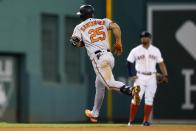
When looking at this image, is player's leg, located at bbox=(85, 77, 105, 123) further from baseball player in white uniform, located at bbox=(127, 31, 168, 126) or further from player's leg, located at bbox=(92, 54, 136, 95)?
baseball player in white uniform, located at bbox=(127, 31, 168, 126)

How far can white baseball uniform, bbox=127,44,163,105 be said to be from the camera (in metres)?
14.5

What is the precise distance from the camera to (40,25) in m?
25.8

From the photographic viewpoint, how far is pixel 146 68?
1460 centimetres

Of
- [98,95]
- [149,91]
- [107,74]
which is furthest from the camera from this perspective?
[149,91]

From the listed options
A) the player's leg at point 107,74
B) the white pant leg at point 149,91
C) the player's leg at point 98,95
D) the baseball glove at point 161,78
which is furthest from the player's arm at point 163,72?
the player's leg at point 107,74

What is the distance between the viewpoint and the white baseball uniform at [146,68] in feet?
47.5

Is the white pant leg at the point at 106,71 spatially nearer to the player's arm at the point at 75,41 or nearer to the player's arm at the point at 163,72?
the player's arm at the point at 75,41

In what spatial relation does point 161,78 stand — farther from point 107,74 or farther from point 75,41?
point 75,41

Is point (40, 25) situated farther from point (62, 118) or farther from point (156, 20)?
point (156, 20)

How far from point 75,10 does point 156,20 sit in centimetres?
756

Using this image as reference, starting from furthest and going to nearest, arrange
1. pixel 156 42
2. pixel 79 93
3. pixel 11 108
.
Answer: pixel 79 93 < pixel 11 108 < pixel 156 42

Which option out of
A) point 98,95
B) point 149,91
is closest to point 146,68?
point 149,91

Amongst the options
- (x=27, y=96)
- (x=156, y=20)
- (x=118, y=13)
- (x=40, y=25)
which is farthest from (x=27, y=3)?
(x=156, y=20)

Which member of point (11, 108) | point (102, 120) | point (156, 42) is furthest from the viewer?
point (11, 108)
